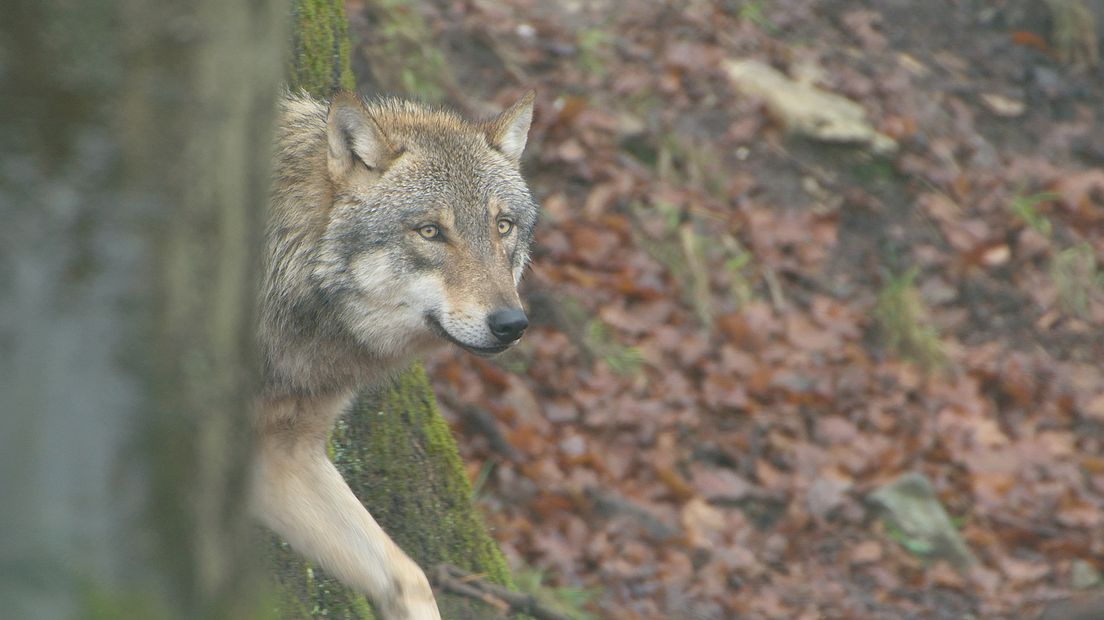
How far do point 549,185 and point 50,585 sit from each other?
25.5ft

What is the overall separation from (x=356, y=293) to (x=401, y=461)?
36.1 inches

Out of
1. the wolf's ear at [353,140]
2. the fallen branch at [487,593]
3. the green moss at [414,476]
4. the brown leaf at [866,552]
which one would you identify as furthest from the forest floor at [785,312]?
the wolf's ear at [353,140]

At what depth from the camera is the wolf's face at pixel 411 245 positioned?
4055mm

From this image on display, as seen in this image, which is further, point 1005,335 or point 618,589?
point 1005,335

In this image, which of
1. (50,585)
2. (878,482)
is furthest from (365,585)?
(878,482)

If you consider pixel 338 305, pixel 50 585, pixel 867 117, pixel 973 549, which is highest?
pixel 50 585

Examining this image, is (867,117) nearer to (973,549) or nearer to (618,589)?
(973,549)

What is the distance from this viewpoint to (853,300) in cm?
965

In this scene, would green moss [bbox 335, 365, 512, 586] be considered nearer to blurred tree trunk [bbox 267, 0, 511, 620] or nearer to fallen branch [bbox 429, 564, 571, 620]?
blurred tree trunk [bbox 267, 0, 511, 620]

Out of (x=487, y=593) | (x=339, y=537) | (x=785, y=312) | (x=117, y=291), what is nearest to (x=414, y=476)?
(x=487, y=593)

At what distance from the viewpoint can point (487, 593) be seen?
443cm

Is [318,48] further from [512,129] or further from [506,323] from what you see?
[506,323]

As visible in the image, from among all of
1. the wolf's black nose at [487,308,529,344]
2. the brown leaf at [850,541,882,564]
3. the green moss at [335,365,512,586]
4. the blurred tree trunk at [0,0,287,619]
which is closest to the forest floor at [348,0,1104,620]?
the brown leaf at [850,541,882,564]

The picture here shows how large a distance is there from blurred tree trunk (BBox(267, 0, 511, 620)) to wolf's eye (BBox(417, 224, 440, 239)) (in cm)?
77
